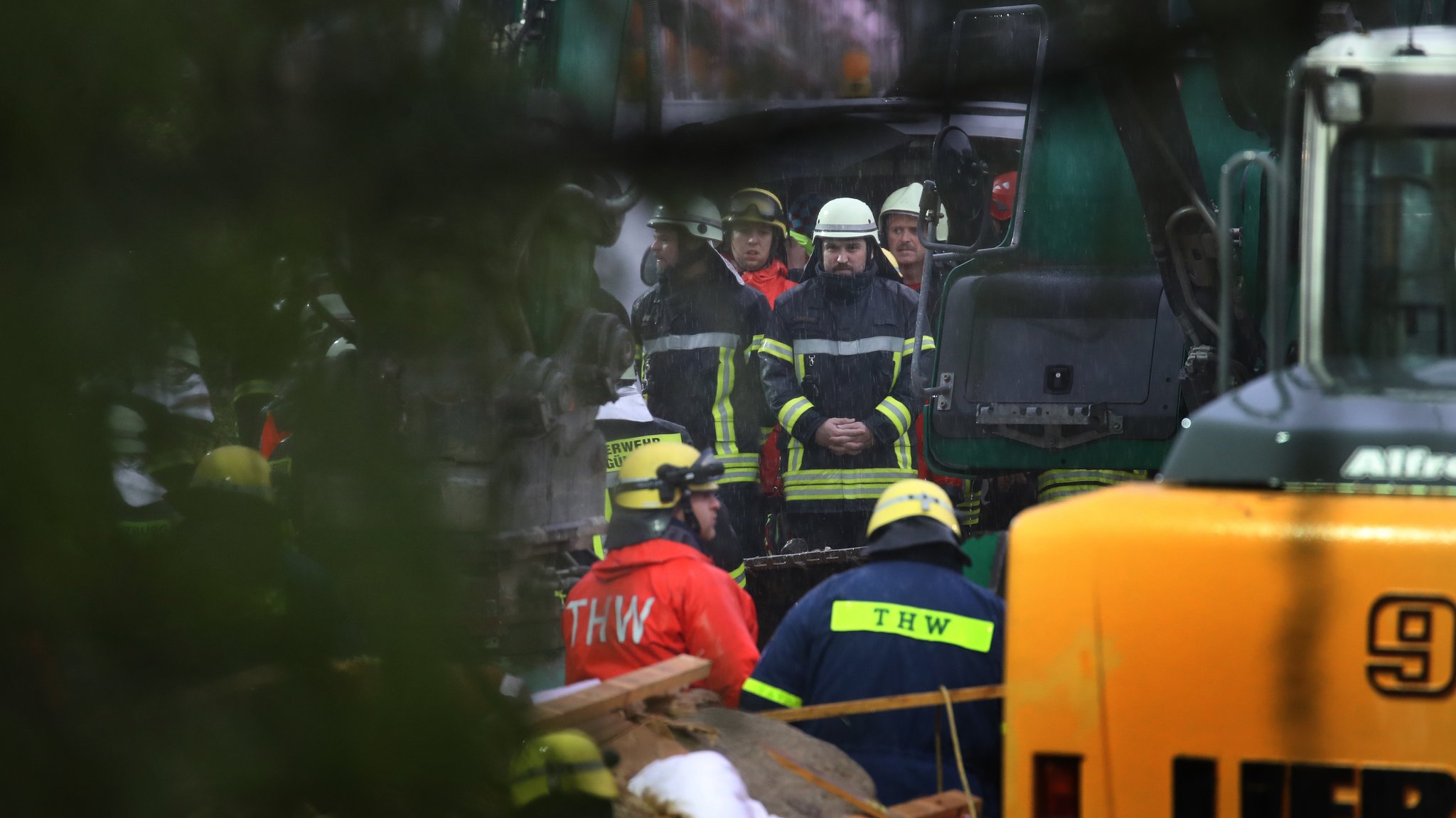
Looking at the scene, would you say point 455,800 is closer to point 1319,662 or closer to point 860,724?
point 1319,662

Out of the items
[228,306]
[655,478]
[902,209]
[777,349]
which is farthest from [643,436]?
[228,306]

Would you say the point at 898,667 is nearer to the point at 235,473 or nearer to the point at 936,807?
the point at 936,807

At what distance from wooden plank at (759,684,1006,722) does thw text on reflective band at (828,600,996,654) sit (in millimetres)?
157

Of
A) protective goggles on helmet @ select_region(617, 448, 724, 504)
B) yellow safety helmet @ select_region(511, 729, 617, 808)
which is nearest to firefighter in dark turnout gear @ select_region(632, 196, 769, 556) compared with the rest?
protective goggles on helmet @ select_region(617, 448, 724, 504)

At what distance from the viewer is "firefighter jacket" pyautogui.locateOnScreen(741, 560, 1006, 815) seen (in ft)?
15.7

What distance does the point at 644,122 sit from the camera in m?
0.95

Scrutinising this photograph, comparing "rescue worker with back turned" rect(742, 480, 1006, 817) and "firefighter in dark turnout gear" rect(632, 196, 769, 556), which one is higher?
"firefighter in dark turnout gear" rect(632, 196, 769, 556)

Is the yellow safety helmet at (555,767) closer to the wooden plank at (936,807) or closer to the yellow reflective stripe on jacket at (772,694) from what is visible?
the wooden plank at (936,807)

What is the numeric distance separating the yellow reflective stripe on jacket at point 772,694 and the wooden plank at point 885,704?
16 cm

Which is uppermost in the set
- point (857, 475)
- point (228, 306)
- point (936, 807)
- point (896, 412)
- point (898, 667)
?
point (228, 306)

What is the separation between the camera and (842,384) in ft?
27.9

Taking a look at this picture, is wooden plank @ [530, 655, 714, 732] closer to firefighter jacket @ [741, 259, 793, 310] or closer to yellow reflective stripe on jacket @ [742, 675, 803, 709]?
yellow reflective stripe on jacket @ [742, 675, 803, 709]

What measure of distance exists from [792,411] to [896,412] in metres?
0.57

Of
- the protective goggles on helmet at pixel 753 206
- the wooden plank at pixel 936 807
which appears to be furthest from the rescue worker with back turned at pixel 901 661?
the protective goggles on helmet at pixel 753 206
